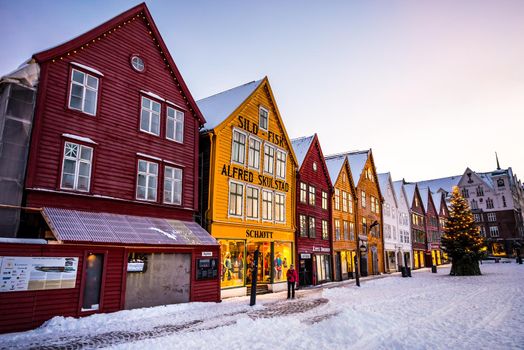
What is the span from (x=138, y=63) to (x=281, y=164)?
13.0m

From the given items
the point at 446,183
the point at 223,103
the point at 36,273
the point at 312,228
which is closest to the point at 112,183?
the point at 36,273

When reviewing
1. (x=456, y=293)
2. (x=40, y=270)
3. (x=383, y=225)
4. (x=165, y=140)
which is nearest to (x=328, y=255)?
(x=456, y=293)

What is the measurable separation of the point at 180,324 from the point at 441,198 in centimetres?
7032

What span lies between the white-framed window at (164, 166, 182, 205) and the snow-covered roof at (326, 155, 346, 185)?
66.1 feet

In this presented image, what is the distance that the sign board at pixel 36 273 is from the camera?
36.4 ft

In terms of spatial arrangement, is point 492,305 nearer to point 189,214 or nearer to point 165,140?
point 189,214

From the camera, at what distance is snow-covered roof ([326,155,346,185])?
35.8 meters

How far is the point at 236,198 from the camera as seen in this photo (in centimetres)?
2205

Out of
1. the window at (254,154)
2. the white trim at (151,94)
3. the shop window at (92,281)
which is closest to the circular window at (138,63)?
the white trim at (151,94)

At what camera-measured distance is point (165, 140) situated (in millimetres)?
18250

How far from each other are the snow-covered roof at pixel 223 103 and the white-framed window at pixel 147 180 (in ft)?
16.5

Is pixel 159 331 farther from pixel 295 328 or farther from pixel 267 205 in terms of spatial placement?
pixel 267 205

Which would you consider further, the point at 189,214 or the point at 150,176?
the point at 189,214

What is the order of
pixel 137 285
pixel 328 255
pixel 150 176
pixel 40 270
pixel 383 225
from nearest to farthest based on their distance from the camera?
pixel 40 270 < pixel 137 285 < pixel 150 176 < pixel 328 255 < pixel 383 225
